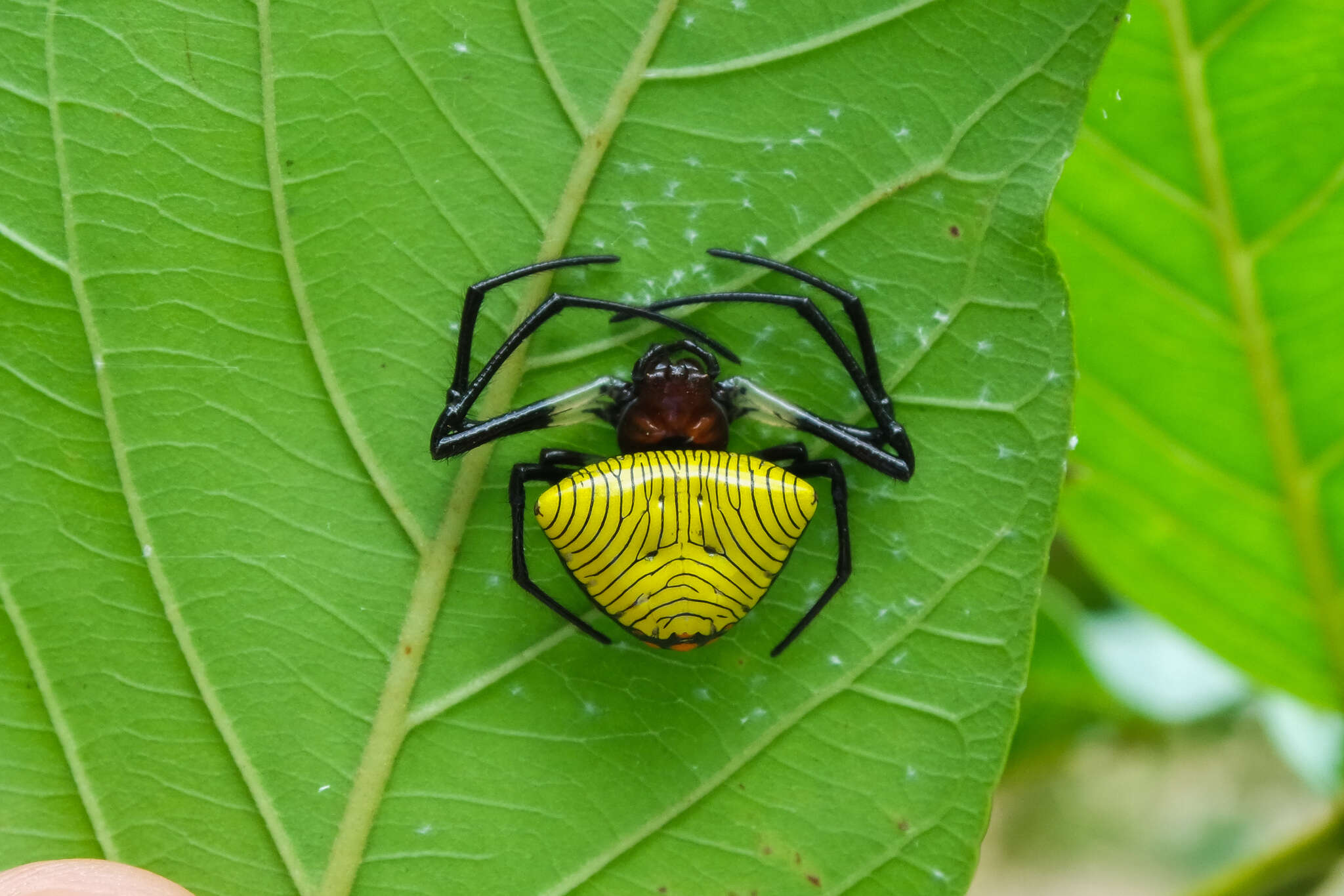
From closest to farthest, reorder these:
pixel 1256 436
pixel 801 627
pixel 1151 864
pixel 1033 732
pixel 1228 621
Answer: pixel 801 627 → pixel 1256 436 → pixel 1228 621 → pixel 1033 732 → pixel 1151 864

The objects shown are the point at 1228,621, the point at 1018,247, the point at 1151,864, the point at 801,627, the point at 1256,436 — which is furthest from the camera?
the point at 1151,864

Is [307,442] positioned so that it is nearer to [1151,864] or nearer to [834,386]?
[834,386]

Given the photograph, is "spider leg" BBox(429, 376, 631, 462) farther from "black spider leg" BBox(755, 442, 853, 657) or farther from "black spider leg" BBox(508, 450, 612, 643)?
"black spider leg" BBox(755, 442, 853, 657)

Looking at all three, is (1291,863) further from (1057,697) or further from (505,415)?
(505,415)

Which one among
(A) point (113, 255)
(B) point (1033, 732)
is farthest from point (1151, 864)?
(A) point (113, 255)

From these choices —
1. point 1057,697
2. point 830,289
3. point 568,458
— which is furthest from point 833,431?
point 1057,697

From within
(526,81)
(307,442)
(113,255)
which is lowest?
(307,442)
